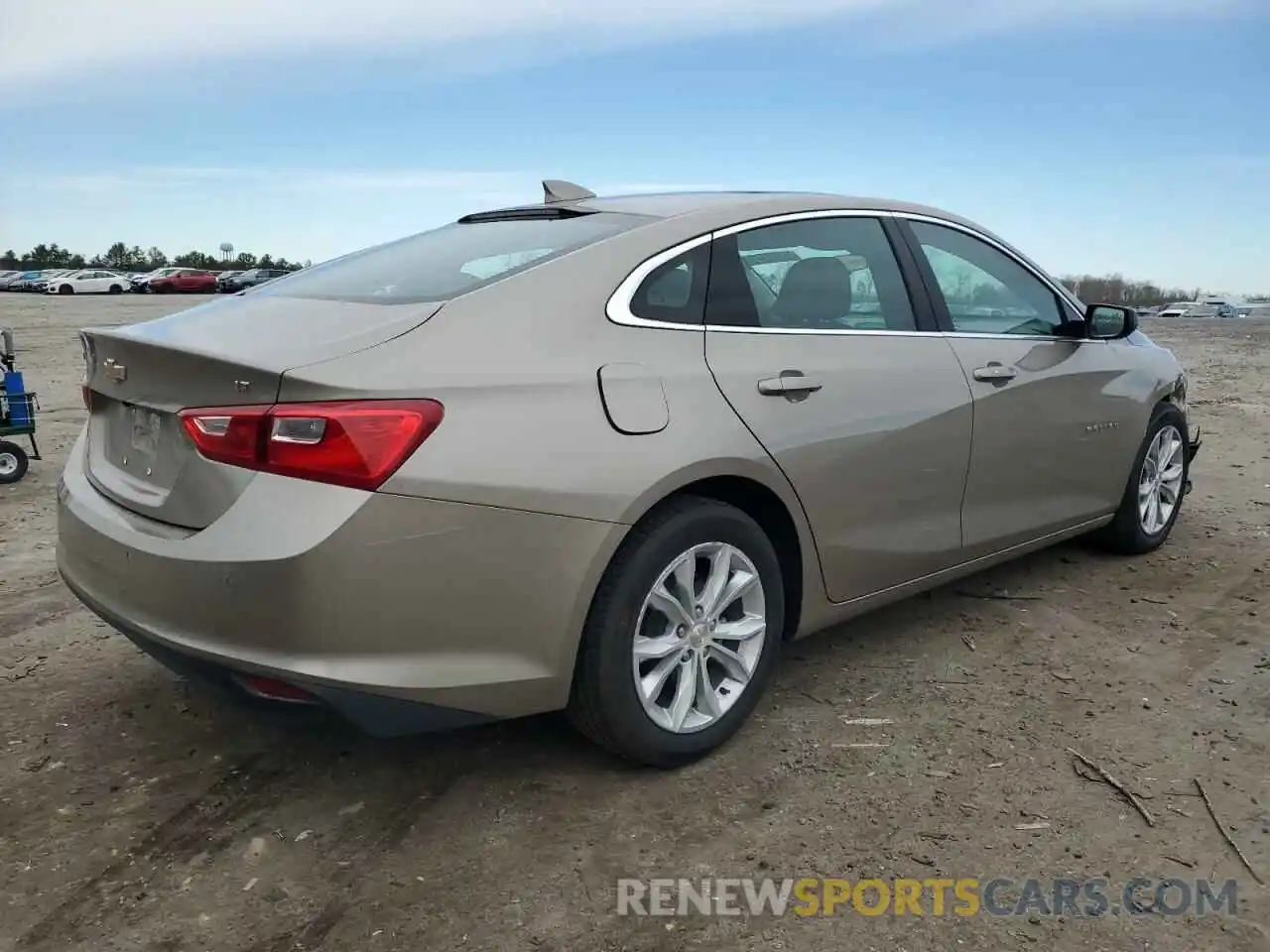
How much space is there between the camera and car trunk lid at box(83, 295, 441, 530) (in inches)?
101

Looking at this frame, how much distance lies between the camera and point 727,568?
3.12 m

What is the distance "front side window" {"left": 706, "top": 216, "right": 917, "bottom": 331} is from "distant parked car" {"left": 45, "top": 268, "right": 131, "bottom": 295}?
5749 cm

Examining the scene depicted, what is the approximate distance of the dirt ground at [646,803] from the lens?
95.1 inches

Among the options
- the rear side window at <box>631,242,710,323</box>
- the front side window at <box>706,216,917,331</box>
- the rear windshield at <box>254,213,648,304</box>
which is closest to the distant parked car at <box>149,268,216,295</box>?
the rear windshield at <box>254,213,648,304</box>

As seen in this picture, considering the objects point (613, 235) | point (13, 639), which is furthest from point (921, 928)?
point (13, 639)

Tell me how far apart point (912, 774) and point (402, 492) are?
163cm

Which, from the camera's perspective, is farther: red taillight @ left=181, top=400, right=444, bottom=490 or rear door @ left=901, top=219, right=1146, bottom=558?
rear door @ left=901, top=219, right=1146, bottom=558

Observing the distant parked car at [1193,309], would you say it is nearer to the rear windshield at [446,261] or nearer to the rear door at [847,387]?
the rear door at [847,387]

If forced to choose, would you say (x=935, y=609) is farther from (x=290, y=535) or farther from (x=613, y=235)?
(x=290, y=535)

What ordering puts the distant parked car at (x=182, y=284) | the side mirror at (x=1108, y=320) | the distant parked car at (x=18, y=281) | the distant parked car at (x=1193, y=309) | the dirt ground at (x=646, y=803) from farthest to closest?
the distant parked car at (x=1193, y=309), the distant parked car at (x=18, y=281), the distant parked car at (x=182, y=284), the side mirror at (x=1108, y=320), the dirt ground at (x=646, y=803)

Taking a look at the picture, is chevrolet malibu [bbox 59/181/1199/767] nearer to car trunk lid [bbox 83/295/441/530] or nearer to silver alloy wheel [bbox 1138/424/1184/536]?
car trunk lid [bbox 83/295/441/530]

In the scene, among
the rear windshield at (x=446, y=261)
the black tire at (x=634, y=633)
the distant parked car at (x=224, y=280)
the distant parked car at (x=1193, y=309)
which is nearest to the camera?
the black tire at (x=634, y=633)

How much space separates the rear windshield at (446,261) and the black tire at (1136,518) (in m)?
2.93

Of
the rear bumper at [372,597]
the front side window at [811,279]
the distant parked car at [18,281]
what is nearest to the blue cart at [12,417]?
the rear bumper at [372,597]
